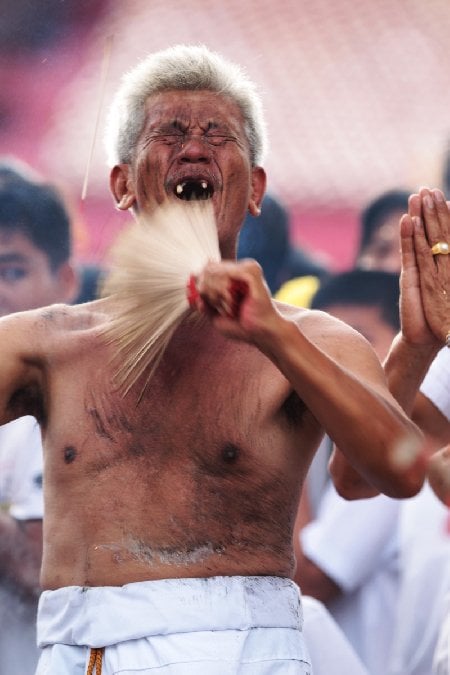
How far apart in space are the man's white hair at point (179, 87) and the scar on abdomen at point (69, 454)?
2.68ft

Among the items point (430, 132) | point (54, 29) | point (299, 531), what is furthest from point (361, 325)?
point (54, 29)

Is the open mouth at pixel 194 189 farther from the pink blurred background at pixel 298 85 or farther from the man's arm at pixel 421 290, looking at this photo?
the pink blurred background at pixel 298 85

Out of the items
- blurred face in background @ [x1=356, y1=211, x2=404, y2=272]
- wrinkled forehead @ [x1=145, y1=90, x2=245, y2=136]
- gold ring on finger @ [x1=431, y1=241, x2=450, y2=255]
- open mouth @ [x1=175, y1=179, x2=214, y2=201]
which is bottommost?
blurred face in background @ [x1=356, y1=211, x2=404, y2=272]

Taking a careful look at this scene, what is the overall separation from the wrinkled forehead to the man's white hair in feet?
0.06

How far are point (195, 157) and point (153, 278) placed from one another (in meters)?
0.42

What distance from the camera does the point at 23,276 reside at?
511 cm

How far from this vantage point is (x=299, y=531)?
4703 millimetres

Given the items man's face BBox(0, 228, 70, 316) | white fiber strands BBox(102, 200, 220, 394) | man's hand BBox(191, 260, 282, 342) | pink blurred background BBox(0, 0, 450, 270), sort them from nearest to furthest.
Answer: man's hand BBox(191, 260, 282, 342), white fiber strands BBox(102, 200, 220, 394), man's face BBox(0, 228, 70, 316), pink blurred background BBox(0, 0, 450, 270)

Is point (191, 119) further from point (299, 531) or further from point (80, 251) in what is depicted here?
point (80, 251)

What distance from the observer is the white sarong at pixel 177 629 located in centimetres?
270

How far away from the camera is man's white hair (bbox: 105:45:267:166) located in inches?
129

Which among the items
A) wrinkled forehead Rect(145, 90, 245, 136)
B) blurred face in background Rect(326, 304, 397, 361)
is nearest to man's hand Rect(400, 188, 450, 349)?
wrinkled forehead Rect(145, 90, 245, 136)

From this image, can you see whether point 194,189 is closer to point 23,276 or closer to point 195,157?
point 195,157

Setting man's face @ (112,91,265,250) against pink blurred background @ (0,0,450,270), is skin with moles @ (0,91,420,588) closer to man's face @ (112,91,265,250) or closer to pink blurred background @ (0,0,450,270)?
man's face @ (112,91,265,250)
